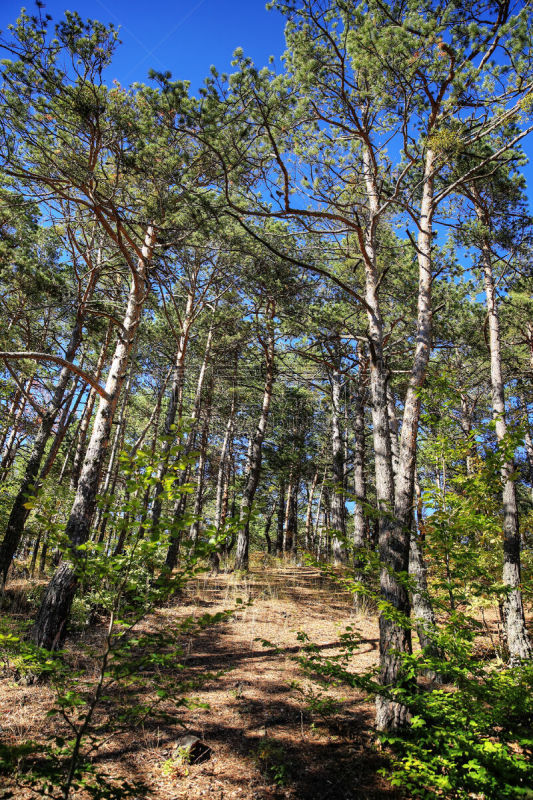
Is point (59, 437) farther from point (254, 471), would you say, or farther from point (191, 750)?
point (191, 750)

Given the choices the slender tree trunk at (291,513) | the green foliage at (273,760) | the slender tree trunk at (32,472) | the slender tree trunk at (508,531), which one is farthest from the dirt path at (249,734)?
the slender tree trunk at (291,513)

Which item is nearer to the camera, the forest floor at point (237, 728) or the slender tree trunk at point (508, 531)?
the forest floor at point (237, 728)

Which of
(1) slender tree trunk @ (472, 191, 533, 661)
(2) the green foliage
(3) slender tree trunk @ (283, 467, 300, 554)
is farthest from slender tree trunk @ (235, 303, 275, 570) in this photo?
(2) the green foliage

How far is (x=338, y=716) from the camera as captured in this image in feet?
14.2

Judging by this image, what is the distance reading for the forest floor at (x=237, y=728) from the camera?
3158 millimetres

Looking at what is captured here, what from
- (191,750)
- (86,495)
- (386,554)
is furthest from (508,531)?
(86,495)

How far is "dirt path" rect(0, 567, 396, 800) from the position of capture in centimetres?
319

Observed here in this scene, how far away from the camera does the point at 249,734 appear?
12.9 ft

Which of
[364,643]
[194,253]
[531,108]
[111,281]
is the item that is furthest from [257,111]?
[364,643]

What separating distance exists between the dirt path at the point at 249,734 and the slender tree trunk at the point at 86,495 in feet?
2.17

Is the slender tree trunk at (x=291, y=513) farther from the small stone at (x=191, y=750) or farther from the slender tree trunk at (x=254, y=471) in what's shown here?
the small stone at (x=191, y=750)

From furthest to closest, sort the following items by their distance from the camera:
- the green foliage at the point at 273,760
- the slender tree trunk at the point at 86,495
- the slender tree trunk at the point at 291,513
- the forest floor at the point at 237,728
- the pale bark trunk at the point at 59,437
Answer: the slender tree trunk at the point at 291,513 < the pale bark trunk at the point at 59,437 < the slender tree trunk at the point at 86,495 < the green foliage at the point at 273,760 < the forest floor at the point at 237,728

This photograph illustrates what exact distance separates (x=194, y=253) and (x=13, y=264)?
4.09m

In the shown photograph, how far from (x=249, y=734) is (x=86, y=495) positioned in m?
3.38
